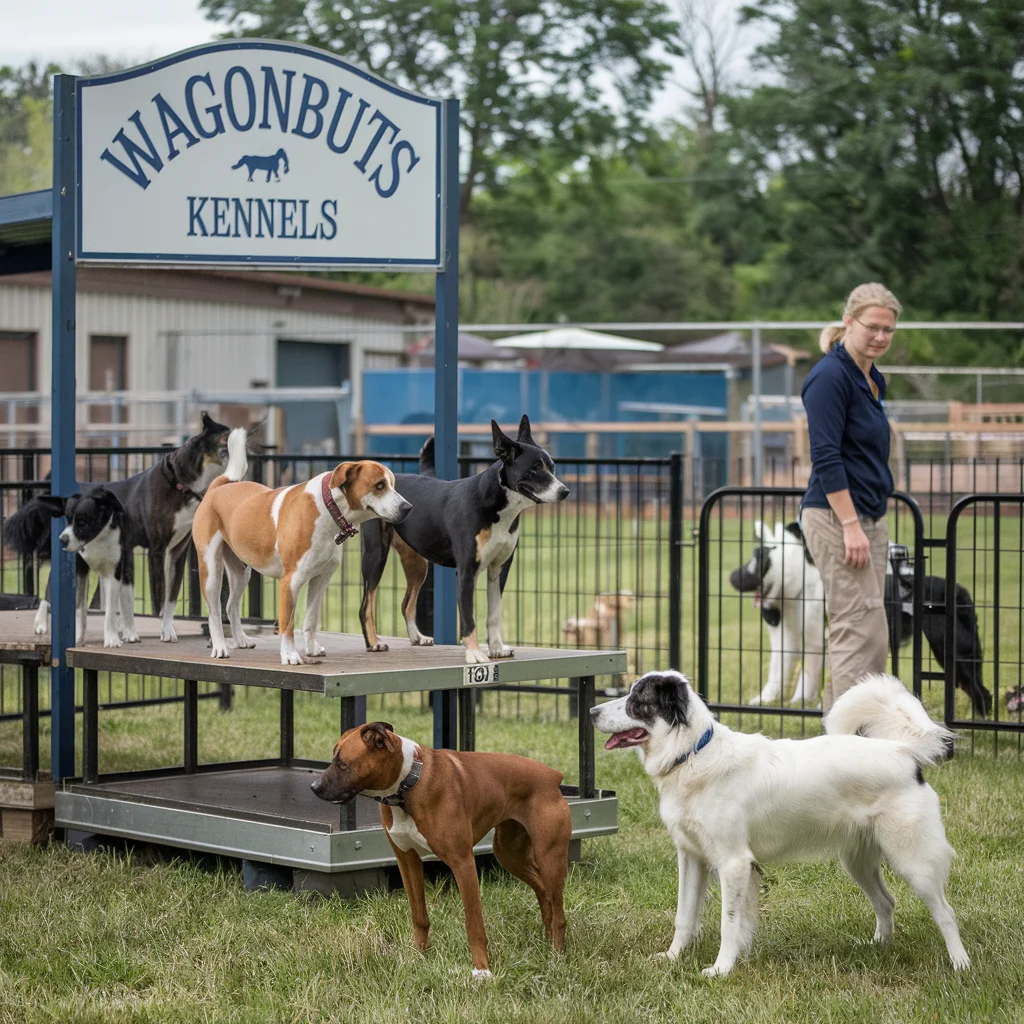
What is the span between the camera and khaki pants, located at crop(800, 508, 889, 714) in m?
5.78

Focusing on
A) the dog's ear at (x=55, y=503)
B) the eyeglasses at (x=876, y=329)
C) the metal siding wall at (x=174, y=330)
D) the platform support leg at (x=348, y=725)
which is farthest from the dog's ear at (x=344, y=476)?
the metal siding wall at (x=174, y=330)

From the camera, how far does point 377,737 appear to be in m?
4.13

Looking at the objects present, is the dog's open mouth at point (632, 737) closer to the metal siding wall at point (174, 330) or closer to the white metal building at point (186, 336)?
the white metal building at point (186, 336)

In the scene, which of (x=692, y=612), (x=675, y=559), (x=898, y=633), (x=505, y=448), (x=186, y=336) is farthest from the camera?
(x=186, y=336)

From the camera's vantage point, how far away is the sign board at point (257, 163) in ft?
18.9

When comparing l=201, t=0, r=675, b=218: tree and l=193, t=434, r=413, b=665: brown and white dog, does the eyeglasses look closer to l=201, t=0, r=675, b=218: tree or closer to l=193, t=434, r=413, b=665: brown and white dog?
l=193, t=434, r=413, b=665: brown and white dog

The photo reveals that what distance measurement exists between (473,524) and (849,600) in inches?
66.5

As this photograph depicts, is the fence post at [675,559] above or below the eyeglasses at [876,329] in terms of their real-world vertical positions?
below

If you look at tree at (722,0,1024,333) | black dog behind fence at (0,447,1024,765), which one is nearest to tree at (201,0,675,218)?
tree at (722,0,1024,333)

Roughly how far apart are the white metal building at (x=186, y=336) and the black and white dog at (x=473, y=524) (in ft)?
47.9

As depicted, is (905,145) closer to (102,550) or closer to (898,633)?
(898,633)

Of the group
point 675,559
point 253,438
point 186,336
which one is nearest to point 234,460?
point 253,438

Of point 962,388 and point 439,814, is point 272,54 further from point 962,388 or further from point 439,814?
point 962,388

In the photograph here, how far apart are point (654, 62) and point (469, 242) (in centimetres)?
754
